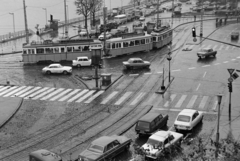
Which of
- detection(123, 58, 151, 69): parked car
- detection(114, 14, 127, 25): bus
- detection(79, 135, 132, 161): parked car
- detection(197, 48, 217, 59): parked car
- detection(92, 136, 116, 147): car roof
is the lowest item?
detection(79, 135, 132, 161): parked car

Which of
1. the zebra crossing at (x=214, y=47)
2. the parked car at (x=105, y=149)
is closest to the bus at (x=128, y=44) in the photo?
the zebra crossing at (x=214, y=47)

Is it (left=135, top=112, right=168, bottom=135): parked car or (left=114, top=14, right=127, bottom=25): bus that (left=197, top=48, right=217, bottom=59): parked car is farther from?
(left=114, top=14, right=127, bottom=25): bus

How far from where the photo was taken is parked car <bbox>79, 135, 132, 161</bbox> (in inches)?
906

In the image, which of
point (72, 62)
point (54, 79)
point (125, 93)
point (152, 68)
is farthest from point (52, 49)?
point (125, 93)

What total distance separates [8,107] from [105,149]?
15144 millimetres

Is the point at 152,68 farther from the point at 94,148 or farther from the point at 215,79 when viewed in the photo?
the point at 94,148

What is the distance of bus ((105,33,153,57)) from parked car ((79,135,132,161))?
106ft

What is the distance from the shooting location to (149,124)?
27.6 metres

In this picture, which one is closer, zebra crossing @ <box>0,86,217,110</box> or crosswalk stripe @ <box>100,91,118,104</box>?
zebra crossing @ <box>0,86,217,110</box>

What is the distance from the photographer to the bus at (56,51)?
53.3 meters

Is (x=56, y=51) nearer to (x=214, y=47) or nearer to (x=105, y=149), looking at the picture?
(x=214, y=47)

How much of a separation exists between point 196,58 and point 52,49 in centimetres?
2042

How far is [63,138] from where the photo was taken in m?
27.9

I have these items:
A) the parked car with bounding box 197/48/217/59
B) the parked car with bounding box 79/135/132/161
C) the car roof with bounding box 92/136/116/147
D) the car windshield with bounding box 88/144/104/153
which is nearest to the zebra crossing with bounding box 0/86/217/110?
the parked car with bounding box 79/135/132/161
